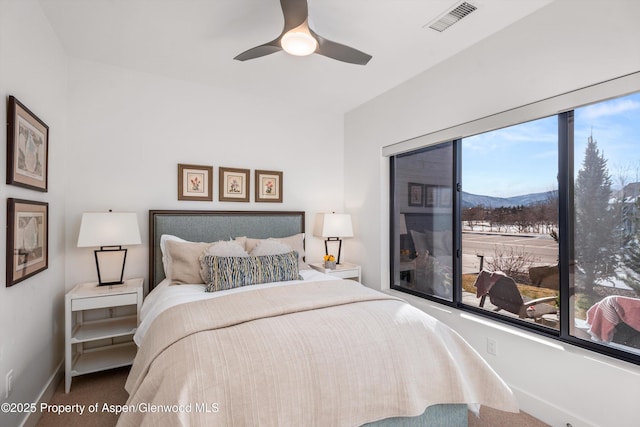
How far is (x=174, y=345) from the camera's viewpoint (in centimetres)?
151

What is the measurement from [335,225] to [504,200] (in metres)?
1.77

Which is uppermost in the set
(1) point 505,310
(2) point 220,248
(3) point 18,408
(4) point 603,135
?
(4) point 603,135

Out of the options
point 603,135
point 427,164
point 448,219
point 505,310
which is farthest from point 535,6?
point 505,310

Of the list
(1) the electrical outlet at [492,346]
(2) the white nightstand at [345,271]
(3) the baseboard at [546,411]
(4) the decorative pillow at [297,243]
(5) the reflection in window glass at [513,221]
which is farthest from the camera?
(2) the white nightstand at [345,271]

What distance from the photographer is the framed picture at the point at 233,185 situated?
342 cm

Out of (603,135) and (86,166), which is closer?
(603,135)

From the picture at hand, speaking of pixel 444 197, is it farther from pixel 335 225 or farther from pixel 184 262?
pixel 184 262

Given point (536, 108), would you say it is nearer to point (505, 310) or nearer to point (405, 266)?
point (505, 310)

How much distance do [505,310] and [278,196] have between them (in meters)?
2.53

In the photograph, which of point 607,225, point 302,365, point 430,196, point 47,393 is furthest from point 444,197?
point 47,393

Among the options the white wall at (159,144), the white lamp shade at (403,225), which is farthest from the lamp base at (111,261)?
the white lamp shade at (403,225)

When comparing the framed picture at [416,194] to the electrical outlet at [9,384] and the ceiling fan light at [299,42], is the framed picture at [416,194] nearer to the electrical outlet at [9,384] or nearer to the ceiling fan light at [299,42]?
the ceiling fan light at [299,42]

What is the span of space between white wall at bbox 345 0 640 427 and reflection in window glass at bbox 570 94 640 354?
17cm

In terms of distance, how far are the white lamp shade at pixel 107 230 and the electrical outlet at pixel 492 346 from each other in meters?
2.94
